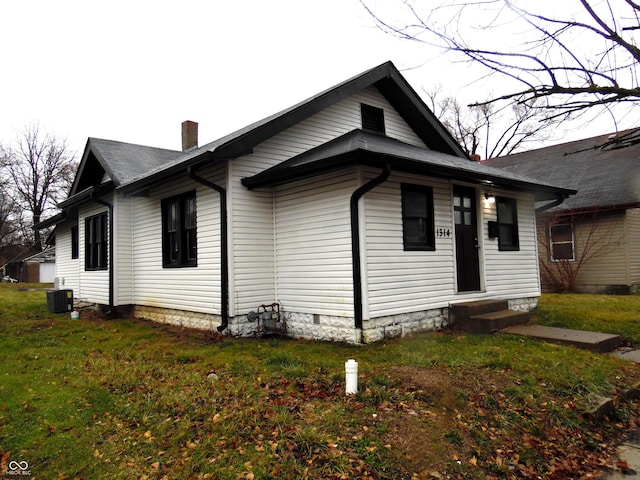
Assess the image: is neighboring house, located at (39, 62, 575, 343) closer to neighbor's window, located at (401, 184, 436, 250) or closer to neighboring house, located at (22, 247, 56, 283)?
neighbor's window, located at (401, 184, 436, 250)

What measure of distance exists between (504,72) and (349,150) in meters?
2.34

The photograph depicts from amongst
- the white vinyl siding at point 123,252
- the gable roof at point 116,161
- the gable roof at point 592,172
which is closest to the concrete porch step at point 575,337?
the gable roof at point 592,172

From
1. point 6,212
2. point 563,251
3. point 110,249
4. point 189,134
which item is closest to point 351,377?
point 110,249

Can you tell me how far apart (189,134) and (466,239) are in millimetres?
11537

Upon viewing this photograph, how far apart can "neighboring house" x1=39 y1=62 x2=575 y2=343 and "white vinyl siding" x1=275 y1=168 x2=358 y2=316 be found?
26 mm

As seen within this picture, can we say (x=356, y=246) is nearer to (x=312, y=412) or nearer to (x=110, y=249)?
(x=312, y=412)

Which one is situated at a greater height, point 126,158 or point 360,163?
point 126,158

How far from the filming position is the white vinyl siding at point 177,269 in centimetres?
808

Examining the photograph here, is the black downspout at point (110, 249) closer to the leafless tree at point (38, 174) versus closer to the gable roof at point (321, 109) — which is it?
the gable roof at point (321, 109)

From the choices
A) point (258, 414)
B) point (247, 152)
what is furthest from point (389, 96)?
point (258, 414)

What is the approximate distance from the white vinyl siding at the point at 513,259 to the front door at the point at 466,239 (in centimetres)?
17

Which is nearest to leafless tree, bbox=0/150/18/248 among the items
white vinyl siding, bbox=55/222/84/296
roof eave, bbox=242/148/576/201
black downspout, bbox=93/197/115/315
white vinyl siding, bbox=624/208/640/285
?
white vinyl siding, bbox=55/222/84/296

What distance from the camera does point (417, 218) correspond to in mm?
7906

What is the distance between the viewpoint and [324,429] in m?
3.63
